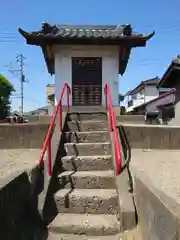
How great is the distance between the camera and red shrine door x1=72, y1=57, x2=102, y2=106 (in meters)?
9.50

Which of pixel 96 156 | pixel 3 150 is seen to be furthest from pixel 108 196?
pixel 3 150

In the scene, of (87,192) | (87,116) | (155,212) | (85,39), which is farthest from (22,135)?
(155,212)

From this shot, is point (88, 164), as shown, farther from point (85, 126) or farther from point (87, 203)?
point (85, 126)

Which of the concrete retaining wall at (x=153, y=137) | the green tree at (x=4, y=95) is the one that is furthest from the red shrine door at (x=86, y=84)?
the green tree at (x=4, y=95)

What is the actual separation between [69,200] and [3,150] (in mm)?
3051

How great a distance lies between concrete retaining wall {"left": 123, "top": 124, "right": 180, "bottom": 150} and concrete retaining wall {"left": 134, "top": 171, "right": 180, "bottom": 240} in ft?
8.45

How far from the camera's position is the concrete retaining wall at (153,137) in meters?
6.11

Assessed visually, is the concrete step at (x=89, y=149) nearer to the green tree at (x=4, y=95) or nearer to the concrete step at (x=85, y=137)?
the concrete step at (x=85, y=137)

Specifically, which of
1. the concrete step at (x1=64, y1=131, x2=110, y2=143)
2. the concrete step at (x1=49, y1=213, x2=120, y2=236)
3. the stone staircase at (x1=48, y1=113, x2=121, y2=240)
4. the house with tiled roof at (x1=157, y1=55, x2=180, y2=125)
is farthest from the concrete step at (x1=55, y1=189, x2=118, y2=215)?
the house with tiled roof at (x1=157, y1=55, x2=180, y2=125)

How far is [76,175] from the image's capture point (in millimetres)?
4246

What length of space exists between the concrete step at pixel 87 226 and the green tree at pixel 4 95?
32.8 m

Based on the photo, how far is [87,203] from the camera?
379 cm

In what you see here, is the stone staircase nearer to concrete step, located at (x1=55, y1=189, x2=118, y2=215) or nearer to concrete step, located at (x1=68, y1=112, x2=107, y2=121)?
concrete step, located at (x1=55, y1=189, x2=118, y2=215)

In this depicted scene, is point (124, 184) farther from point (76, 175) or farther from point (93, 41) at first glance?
point (93, 41)
